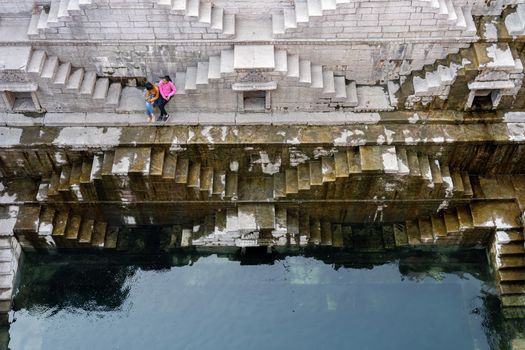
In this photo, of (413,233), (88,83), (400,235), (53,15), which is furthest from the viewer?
(400,235)

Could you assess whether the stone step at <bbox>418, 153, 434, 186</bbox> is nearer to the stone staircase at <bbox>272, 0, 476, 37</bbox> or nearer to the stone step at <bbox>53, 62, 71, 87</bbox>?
the stone staircase at <bbox>272, 0, 476, 37</bbox>

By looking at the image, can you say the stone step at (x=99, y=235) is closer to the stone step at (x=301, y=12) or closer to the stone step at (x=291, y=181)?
the stone step at (x=291, y=181)

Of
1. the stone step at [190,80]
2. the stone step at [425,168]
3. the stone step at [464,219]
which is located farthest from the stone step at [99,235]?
the stone step at [464,219]

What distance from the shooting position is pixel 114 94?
1650 centimetres

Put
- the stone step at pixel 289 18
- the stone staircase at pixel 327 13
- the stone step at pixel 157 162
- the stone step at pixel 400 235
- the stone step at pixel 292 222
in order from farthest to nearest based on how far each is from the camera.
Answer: the stone step at pixel 400 235 → the stone step at pixel 292 222 → the stone step at pixel 157 162 → the stone step at pixel 289 18 → the stone staircase at pixel 327 13

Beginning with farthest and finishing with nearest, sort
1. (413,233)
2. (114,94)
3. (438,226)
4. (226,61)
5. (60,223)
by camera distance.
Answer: (413,233) < (438,226) < (60,223) < (114,94) < (226,61)

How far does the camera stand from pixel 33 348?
16.2 m

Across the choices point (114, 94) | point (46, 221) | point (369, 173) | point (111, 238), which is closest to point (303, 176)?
point (369, 173)

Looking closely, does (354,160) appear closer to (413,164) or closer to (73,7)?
(413,164)

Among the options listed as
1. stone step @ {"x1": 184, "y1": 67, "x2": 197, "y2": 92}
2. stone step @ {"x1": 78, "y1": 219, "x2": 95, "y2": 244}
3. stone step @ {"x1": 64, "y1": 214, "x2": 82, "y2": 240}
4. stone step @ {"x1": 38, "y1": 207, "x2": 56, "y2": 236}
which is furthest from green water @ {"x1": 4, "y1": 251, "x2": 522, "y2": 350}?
stone step @ {"x1": 184, "y1": 67, "x2": 197, "y2": 92}

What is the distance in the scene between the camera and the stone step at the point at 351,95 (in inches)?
646

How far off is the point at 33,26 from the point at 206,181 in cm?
619

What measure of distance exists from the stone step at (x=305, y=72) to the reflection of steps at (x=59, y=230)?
7.48 m

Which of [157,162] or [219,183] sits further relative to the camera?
[219,183]
